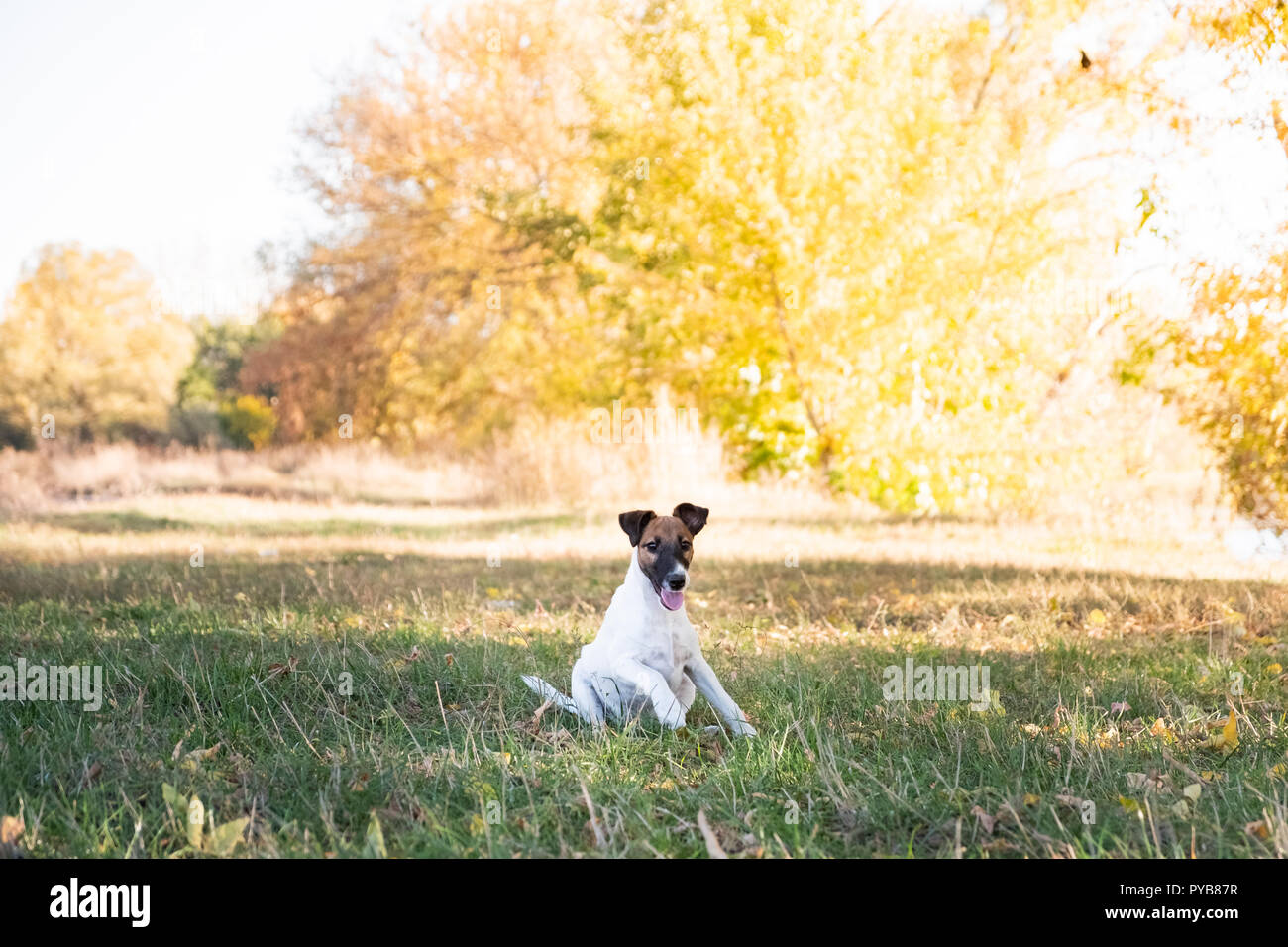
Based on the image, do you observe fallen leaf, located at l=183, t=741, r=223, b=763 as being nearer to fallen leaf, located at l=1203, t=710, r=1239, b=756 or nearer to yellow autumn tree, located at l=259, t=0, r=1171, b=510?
fallen leaf, located at l=1203, t=710, r=1239, b=756

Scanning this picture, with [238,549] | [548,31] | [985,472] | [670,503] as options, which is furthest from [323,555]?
[548,31]

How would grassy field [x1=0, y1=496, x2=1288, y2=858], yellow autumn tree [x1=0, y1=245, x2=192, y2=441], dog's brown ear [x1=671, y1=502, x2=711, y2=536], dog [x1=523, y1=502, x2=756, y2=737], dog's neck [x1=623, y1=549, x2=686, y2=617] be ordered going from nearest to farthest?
grassy field [x1=0, y1=496, x2=1288, y2=858] < dog [x1=523, y1=502, x2=756, y2=737] < dog's neck [x1=623, y1=549, x2=686, y2=617] < dog's brown ear [x1=671, y1=502, x2=711, y2=536] < yellow autumn tree [x1=0, y1=245, x2=192, y2=441]

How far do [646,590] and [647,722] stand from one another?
60cm

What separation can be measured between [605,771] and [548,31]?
25340mm

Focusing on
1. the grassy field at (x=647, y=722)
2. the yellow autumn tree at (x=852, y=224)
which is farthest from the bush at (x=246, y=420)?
the grassy field at (x=647, y=722)

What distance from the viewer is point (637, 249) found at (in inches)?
732

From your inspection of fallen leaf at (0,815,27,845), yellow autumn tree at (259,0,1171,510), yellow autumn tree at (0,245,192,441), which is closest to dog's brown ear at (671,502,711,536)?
fallen leaf at (0,815,27,845)

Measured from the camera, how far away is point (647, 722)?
5109 millimetres

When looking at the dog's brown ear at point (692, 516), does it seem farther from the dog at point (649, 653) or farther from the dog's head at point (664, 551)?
the dog at point (649, 653)

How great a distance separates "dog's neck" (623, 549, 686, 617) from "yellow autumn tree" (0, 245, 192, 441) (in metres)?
30.0

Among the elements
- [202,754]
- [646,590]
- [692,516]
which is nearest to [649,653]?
[646,590]

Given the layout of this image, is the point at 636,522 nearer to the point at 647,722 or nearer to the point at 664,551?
the point at 664,551

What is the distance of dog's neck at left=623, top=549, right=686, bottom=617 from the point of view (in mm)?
5180
